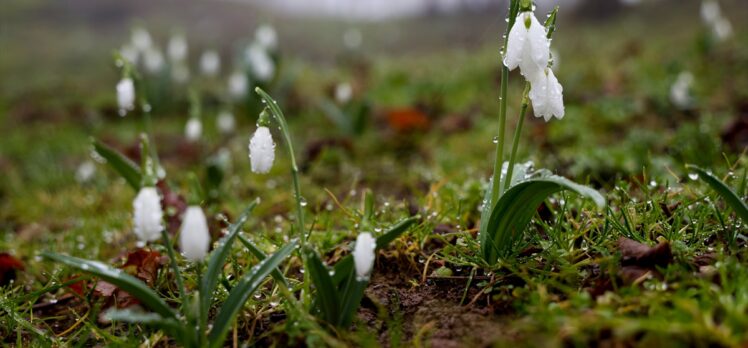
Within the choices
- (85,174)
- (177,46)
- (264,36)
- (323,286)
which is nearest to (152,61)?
(177,46)

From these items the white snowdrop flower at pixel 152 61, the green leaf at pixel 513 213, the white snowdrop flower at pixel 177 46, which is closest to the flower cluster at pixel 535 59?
the green leaf at pixel 513 213

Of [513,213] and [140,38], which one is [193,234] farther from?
[140,38]

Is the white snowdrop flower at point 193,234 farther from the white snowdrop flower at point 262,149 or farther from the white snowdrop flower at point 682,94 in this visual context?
the white snowdrop flower at point 682,94

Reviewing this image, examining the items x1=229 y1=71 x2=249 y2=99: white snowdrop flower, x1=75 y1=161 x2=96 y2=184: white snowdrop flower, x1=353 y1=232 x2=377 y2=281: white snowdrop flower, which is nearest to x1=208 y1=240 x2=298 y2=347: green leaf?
x1=353 y1=232 x2=377 y2=281: white snowdrop flower

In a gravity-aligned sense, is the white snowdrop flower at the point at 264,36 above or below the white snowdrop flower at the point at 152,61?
below

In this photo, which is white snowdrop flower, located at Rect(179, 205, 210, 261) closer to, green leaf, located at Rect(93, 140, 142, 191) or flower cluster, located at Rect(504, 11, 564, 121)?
green leaf, located at Rect(93, 140, 142, 191)

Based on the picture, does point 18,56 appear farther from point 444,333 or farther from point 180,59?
point 444,333

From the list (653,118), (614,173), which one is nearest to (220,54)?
(653,118)
